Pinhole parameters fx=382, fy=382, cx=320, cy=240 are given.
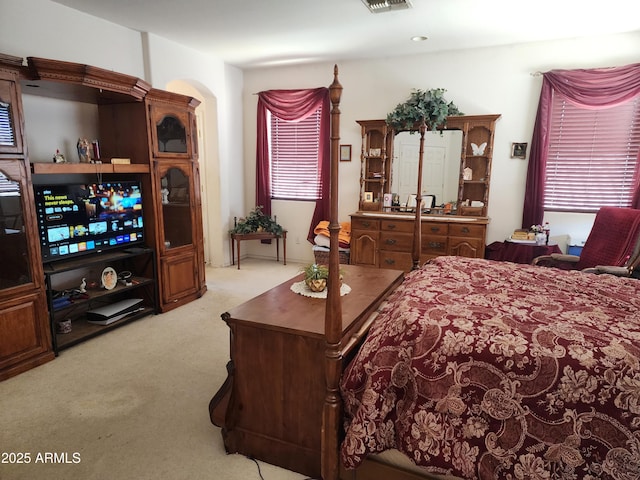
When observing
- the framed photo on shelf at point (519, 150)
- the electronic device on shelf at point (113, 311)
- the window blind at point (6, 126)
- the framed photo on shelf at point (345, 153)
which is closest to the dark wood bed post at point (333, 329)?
the window blind at point (6, 126)

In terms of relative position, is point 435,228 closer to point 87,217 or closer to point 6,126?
point 87,217

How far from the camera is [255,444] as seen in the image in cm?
195

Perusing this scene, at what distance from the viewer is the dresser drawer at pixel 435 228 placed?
4391 mm

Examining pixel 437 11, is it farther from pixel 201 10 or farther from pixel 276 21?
pixel 201 10

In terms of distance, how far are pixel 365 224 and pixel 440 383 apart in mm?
3387

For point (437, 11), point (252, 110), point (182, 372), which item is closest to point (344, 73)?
point (252, 110)

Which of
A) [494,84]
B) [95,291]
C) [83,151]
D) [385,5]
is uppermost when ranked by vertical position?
[385,5]

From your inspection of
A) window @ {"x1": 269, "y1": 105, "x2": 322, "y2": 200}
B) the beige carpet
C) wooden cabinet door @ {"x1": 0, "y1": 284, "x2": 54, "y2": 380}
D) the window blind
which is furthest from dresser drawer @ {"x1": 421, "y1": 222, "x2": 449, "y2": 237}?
the window blind

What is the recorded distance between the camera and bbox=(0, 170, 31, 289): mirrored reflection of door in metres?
2.63

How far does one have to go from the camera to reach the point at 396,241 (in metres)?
4.61

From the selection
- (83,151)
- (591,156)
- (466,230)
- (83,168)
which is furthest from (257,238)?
(591,156)

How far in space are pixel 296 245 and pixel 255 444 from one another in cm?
408

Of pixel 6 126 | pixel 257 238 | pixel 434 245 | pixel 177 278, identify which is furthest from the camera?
pixel 257 238

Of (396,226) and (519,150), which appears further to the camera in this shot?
(396,226)
